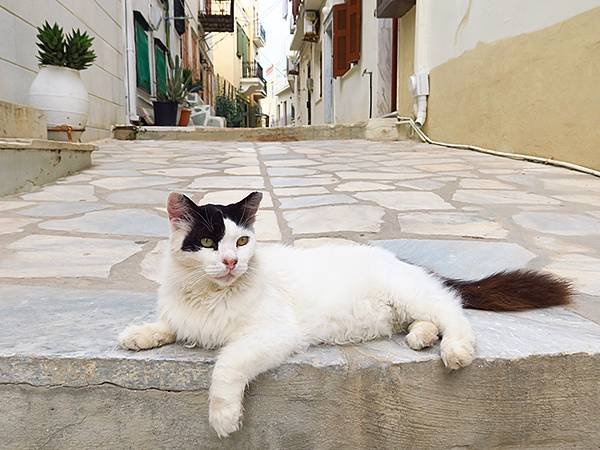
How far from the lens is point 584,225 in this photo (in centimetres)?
233

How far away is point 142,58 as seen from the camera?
971 centimetres

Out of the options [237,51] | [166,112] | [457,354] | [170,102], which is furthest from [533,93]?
[237,51]

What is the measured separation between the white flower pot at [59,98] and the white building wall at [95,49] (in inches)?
7.5

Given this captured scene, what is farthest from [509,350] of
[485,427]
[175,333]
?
[175,333]

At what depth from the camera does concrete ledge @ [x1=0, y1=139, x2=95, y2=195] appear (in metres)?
2.99

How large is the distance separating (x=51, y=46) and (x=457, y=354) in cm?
464

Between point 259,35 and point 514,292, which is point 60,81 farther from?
point 259,35

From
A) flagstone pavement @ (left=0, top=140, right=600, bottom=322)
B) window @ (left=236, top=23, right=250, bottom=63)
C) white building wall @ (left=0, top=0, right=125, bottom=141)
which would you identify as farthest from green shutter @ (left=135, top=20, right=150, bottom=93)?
window @ (left=236, top=23, right=250, bottom=63)

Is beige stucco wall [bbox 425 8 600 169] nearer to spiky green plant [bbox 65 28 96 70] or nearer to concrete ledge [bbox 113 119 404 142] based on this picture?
concrete ledge [bbox 113 119 404 142]

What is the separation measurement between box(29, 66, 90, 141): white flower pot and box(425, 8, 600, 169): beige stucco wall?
4054 mm

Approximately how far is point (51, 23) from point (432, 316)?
18.0 feet

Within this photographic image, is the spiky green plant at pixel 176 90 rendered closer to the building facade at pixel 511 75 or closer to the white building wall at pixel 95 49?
the white building wall at pixel 95 49

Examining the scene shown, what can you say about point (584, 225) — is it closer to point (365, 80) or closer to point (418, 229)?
point (418, 229)

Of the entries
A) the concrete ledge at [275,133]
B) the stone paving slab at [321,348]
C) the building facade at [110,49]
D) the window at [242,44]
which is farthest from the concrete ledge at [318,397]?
the window at [242,44]
